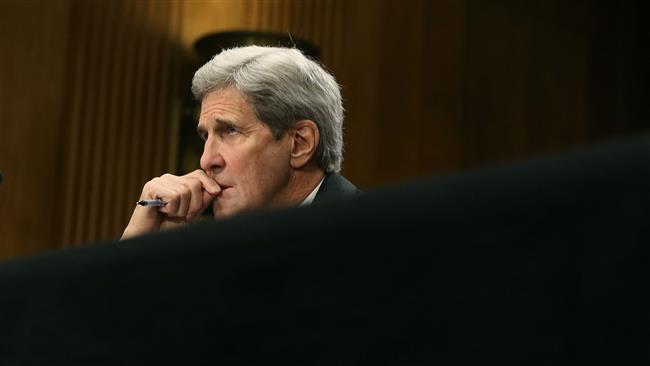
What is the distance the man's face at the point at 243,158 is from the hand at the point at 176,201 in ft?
0.11

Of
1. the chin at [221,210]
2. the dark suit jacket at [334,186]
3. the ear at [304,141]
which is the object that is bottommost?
the chin at [221,210]

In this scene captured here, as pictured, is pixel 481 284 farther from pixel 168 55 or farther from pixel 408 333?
pixel 168 55

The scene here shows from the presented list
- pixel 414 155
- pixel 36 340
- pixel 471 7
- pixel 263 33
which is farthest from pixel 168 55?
pixel 36 340

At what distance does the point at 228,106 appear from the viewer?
261 centimetres

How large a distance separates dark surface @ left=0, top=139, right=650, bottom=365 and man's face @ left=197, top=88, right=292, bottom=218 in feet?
6.89

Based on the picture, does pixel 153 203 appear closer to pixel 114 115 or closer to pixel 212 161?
pixel 212 161

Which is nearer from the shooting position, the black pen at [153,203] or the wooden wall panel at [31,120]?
the black pen at [153,203]

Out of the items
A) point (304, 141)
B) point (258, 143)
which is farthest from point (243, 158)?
point (304, 141)

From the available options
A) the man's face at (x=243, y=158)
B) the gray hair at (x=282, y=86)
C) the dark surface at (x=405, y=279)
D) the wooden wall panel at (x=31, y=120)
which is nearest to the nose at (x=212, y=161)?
the man's face at (x=243, y=158)

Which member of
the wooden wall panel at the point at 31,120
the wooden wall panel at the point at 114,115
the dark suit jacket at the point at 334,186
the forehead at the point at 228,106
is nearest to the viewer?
the dark suit jacket at the point at 334,186

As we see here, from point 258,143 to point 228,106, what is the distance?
A: 0.39 feet

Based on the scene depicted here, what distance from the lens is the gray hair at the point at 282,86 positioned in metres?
2.54

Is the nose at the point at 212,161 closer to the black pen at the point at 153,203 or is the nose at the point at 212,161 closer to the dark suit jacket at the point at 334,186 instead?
the black pen at the point at 153,203

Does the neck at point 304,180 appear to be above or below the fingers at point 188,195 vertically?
above
